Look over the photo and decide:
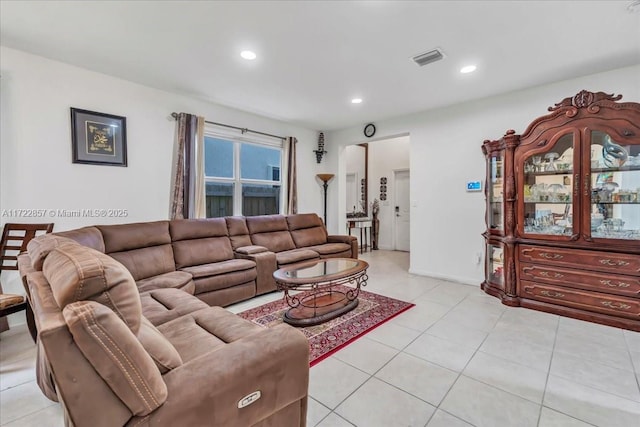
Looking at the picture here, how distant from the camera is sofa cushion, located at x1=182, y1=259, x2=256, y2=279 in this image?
3079 mm

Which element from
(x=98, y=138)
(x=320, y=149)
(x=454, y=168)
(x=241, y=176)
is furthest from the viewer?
(x=320, y=149)

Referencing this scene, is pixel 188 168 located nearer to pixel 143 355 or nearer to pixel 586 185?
pixel 143 355

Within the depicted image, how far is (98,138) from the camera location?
10.4 ft

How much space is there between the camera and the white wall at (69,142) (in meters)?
2.71

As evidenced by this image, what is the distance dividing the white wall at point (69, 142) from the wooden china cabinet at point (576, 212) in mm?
4189

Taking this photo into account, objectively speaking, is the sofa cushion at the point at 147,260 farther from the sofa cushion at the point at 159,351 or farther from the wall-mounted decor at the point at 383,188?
the wall-mounted decor at the point at 383,188

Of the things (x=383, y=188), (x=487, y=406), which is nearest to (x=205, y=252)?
(x=487, y=406)

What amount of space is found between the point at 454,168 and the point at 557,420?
10.6ft

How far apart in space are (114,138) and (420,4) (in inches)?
131

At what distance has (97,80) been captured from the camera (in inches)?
124

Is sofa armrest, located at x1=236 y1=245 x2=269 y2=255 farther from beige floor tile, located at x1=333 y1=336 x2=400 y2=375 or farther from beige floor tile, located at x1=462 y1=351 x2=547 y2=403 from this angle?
beige floor tile, located at x1=462 y1=351 x2=547 y2=403

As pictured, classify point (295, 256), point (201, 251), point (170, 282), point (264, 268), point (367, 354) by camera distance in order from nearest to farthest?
point (367, 354), point (170, 282), point (201, 251), point (264, 268), point (295, 256)

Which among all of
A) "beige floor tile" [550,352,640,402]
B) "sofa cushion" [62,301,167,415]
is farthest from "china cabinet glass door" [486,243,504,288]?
"sofa cushion" [62,301,167,415]

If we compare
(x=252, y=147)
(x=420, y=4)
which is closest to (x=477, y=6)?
(x=420, y=4)
